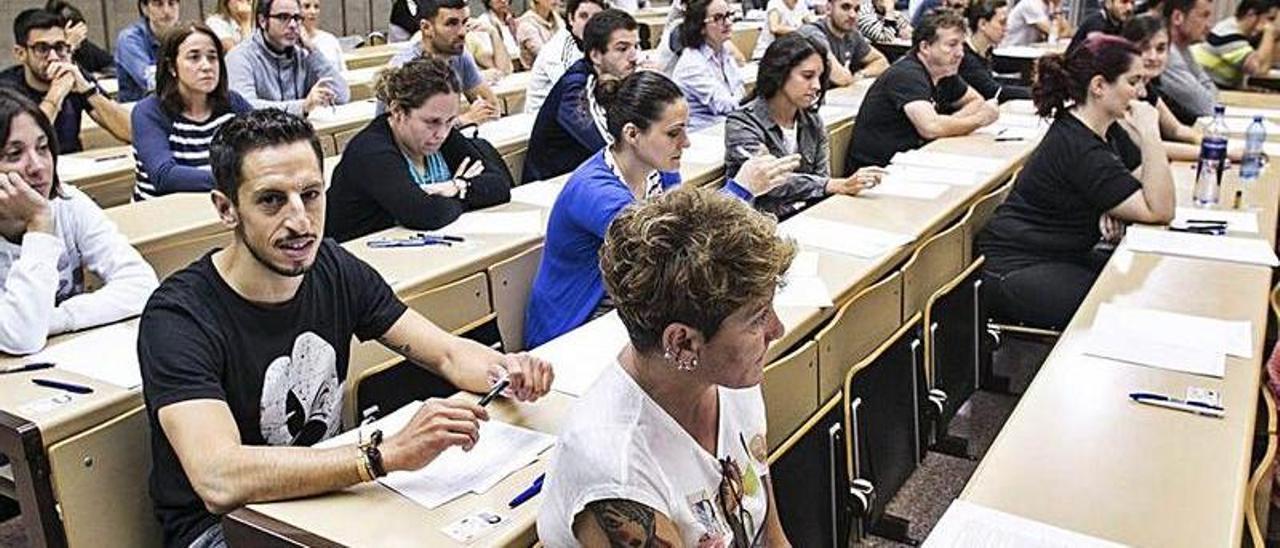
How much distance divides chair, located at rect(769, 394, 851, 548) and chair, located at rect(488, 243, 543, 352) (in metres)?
1.05

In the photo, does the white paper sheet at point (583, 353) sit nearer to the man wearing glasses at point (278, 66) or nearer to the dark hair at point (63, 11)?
the man wearing glasses at point (278, 66)

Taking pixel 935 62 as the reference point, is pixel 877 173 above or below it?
below

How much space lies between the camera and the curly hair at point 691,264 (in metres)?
1.33

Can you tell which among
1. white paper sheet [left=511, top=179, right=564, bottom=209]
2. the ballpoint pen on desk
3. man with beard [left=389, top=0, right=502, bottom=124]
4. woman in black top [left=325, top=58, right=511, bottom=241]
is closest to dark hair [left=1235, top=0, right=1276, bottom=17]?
man with beard [left=389, top=0, right=502, bottom=124]

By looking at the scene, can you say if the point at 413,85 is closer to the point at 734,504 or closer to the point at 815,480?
the point at 815,480

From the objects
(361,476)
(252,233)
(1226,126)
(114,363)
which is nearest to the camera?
(361,476)

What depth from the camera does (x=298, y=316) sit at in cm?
191

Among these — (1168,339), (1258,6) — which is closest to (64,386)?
(1168,339)

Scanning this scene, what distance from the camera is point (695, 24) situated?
17.7ft

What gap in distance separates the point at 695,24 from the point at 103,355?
12.5ft

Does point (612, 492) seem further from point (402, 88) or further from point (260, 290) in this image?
point (402, 88)

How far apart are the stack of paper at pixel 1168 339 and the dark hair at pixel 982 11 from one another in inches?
169

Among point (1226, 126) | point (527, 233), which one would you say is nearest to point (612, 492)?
point (527, 233)

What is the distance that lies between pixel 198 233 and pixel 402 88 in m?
0.74
